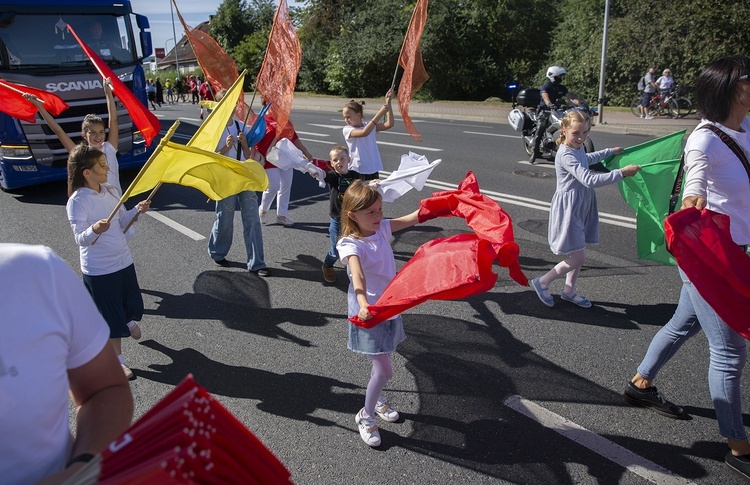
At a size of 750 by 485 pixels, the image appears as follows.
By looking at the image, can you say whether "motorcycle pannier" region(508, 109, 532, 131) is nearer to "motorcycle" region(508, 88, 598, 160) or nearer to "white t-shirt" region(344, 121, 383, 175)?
"motorcycle" region(508, 88, 598, 160)

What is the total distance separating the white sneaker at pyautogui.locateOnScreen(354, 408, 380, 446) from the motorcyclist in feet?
32.1

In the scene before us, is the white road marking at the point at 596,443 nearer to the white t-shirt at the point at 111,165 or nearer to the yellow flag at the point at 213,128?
the yellow flag at the point at 213,128

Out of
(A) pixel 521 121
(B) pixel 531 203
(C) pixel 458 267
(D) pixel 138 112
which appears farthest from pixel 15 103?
(A) pixel 521 121

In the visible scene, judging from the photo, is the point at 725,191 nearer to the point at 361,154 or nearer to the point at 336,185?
the point at 336,185

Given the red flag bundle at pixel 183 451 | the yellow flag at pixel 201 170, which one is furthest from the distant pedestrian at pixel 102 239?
the red flag bundle at pixel 183 451

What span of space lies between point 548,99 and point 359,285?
417 inches

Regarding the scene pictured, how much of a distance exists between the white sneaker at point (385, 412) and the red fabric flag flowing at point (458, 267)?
0.75m

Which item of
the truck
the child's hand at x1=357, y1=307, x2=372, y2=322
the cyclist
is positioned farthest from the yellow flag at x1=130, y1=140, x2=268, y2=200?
the cyclist

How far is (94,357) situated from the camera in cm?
159

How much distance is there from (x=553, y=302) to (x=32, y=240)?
6.54 m

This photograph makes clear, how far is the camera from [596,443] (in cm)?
341

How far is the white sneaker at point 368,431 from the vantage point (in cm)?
342

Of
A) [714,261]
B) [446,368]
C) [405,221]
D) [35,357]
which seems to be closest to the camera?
[35,357]

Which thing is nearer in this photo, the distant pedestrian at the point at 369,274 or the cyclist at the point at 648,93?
the distant pedestrian at the point at 369,274
